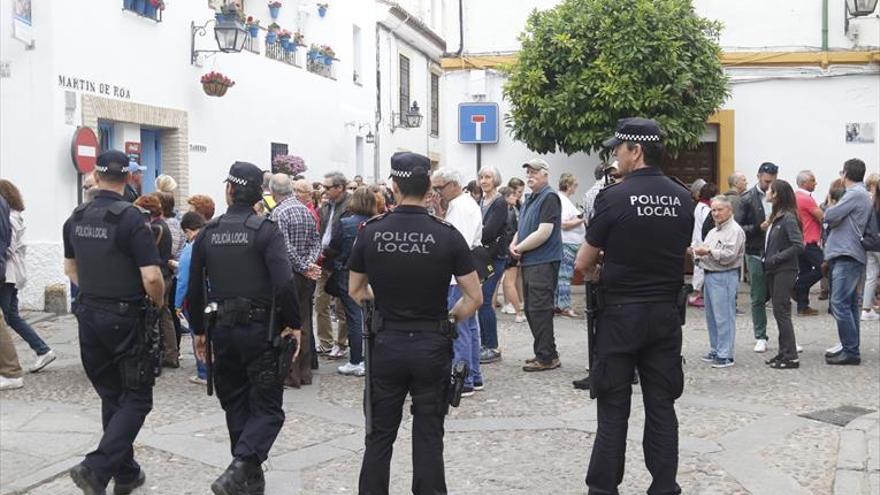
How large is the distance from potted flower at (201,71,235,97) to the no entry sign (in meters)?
3.14

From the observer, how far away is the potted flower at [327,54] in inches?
904

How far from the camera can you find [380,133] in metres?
27.7

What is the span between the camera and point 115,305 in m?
5.96

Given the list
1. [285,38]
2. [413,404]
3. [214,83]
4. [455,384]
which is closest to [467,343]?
[455,384]

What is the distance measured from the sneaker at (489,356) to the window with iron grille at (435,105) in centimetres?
2387

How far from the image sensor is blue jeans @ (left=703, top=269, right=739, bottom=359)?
33.0 feet

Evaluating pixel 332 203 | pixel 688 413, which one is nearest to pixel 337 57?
pixel 332 203

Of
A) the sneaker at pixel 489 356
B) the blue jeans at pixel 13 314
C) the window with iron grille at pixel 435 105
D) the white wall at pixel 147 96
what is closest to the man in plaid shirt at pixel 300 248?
the sneaker at pixel 489 356

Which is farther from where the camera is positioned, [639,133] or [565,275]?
[565,275]

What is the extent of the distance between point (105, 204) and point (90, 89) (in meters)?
8.88

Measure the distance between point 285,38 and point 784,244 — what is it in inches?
501

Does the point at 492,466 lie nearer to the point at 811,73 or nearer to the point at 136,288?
the point at 136,288

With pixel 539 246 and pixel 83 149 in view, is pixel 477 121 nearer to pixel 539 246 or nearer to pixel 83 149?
pixel 83 149

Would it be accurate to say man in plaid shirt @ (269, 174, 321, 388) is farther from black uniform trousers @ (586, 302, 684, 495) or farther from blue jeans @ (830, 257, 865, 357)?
blue jeans @ (830, 257, 865, 357)
